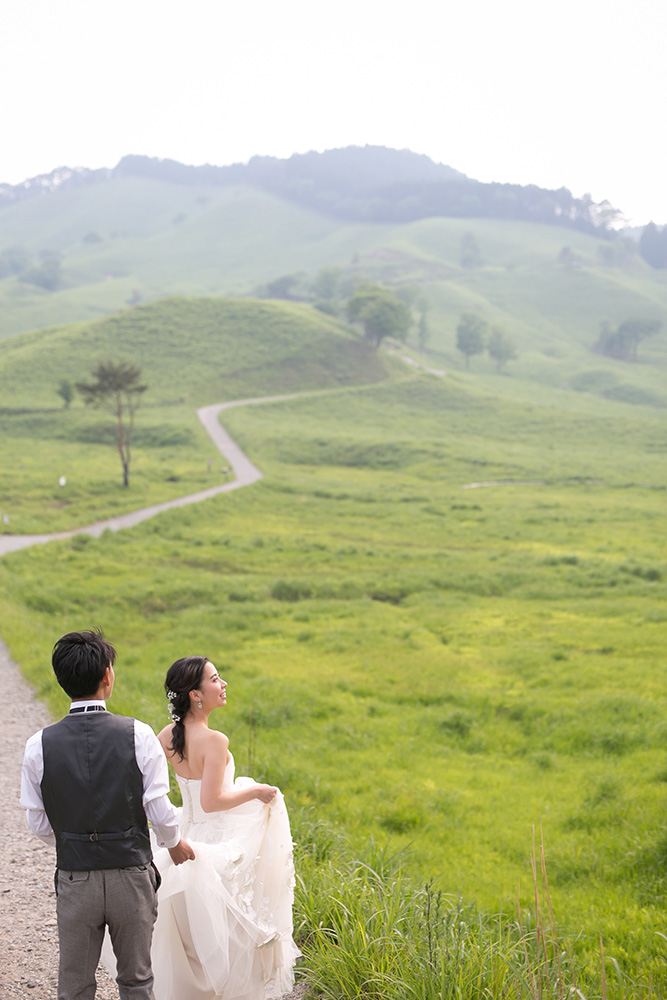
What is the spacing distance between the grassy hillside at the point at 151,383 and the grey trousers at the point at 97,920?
2749cm

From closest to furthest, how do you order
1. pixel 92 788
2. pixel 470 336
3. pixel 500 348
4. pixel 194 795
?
pixel 92 788, pixel 194 795, pixel 470 336, pixel 500 348

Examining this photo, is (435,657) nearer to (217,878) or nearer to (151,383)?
A: (217,878)

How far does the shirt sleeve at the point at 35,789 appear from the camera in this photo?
358 cm

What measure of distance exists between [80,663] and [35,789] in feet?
2.22

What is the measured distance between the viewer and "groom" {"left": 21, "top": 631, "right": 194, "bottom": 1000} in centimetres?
357

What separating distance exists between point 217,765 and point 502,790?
22.6 ft

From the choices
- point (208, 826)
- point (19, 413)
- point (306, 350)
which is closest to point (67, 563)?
point (208, 826)

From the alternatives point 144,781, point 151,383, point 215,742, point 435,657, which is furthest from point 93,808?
point 151,383

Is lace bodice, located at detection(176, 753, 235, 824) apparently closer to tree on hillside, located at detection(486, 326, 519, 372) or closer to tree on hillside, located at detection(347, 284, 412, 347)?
tree on hillside, located at detection(347, 284, 412, 347)

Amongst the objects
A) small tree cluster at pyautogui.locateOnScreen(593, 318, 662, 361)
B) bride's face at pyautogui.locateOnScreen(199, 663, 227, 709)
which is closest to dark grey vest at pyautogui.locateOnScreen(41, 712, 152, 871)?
bride's face at pyautogui.locateOnScreen(199, 663, 227, 709)

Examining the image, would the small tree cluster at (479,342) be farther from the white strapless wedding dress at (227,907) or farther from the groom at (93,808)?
the groom at (93,808)

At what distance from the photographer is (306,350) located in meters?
95.1

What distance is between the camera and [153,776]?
142 inches

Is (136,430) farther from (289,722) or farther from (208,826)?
(208,826)
